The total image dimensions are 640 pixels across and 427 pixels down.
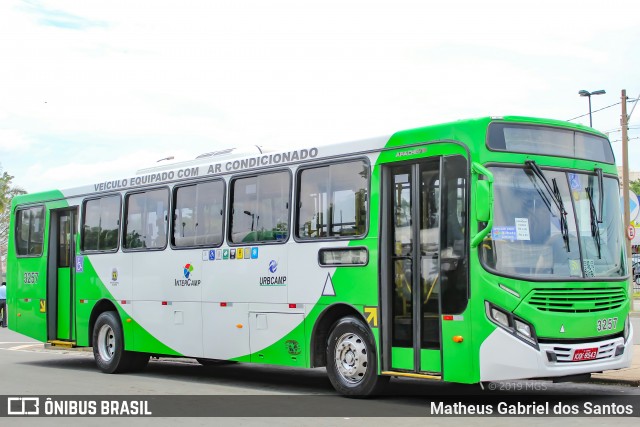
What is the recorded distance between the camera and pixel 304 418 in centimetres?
987

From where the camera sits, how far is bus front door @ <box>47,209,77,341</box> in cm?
1756

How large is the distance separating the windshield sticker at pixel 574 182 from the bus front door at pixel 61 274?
34.7 ft

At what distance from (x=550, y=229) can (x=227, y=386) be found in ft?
19.7

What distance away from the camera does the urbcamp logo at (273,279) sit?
1260 cm

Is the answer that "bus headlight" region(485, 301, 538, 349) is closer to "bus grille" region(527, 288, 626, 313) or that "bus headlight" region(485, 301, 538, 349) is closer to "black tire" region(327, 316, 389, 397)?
"bus grille" region(527, 288, 626, 313)

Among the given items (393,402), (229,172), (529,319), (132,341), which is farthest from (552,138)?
(132,341)

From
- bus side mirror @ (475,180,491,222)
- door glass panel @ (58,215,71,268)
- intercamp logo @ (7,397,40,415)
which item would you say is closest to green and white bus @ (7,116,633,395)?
bus side mirror @ (475,180,491,222)

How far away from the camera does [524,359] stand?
9625 millimetres

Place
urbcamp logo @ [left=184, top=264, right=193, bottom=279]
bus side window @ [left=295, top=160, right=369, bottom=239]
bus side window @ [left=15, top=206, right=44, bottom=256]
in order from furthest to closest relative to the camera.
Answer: bus side window @ [left=15, top=206, right=44, bottom=256] < urbcamp logo @ [left=184, top=264, right=193, bottom=279] < bus side window @ [left=295, top=160, right=369, bottom=239]

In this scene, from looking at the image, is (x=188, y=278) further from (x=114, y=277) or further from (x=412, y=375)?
(x=412, y=375)

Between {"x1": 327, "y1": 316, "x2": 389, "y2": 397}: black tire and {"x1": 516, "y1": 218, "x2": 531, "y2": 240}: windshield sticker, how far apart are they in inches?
93.2

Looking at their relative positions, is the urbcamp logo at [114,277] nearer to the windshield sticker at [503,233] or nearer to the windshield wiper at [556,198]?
the windshield sticker at [503,233]

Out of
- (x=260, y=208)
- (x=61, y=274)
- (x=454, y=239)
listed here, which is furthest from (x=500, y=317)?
(x=61, y=274)

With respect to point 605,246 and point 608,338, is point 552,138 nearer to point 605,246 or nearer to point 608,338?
point 605,246
